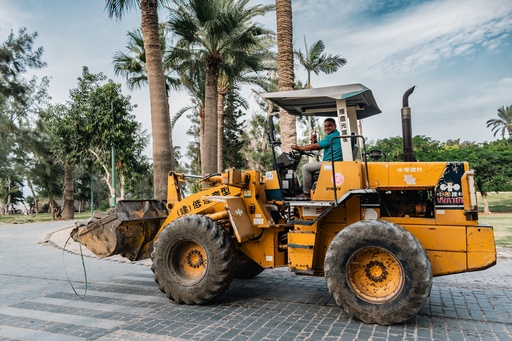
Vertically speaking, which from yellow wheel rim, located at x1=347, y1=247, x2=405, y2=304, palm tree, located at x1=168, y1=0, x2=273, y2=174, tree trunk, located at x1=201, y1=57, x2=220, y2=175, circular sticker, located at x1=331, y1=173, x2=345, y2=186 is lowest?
yellow wheel rim, located at x1=347, y1=247, x2=405, y2=304

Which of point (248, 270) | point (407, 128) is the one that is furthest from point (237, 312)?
point (407, 128)

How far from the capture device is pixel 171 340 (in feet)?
15.3

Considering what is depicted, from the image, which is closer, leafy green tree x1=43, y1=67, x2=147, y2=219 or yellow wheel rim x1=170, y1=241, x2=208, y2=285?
yellow wheel rim x1=170, y1=241, x2=208, y2=285

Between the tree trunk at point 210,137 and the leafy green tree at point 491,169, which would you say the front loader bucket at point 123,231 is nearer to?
the tree trunk at point 210,137

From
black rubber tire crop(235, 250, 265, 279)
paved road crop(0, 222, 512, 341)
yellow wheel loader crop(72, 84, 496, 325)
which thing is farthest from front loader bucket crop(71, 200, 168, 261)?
black rubber tire crop(235, 250, 265, 279)

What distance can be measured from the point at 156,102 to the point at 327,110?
6604 millimetres

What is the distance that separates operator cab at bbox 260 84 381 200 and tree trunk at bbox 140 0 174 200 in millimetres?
5789

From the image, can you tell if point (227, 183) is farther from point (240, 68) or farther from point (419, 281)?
point (240, 68)

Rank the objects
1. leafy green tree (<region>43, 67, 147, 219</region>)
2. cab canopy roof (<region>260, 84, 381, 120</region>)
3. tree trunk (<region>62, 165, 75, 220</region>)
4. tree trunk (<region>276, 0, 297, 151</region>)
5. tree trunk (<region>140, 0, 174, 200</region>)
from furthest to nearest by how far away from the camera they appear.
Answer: tree trunk (<region>62, 165, 75, 220</region>)
leafy green tree (<region>43, 67, 147, 219</region>)
tree trunk (<region>276, 0, 297, 151</region>)
tree trunk (<region>140, 0, 174, 200</region>)
cab canopy roof (<region>260, 84, 381, 120</region>)

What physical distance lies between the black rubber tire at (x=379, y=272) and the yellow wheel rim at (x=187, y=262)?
199cm

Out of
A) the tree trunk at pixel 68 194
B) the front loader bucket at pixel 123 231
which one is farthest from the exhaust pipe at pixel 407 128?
the tree trunk at pixel 68 194

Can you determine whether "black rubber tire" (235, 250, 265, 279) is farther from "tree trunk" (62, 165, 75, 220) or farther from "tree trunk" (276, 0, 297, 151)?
"tree trunk" (62, 165, 75, 220)

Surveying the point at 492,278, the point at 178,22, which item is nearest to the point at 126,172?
the point at 178,22

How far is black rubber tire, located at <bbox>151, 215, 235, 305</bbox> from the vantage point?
5.95 m
